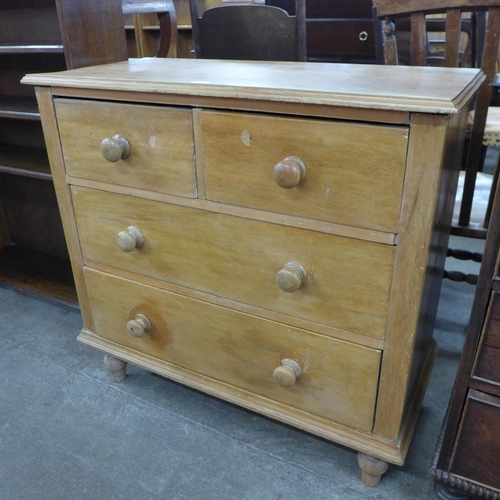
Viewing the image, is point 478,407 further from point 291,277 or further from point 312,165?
point 312,165

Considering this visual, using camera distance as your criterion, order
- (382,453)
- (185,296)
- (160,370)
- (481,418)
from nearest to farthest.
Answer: (481,418) < (382,453) < (185,296) < (160,370)

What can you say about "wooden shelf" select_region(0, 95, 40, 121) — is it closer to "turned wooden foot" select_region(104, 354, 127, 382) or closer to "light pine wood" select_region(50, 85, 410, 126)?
"light pine wood" select_region(50, 85, 410, 126)

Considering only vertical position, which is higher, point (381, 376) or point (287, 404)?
point (381, 376)

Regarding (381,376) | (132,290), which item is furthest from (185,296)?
(381,376)

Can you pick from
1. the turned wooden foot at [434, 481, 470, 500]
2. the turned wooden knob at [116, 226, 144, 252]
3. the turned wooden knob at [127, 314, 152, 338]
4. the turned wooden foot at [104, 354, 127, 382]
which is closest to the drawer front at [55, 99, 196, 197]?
the turned wooden knob at [116, 226, 144, 252]

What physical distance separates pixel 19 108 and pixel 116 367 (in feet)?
2.69

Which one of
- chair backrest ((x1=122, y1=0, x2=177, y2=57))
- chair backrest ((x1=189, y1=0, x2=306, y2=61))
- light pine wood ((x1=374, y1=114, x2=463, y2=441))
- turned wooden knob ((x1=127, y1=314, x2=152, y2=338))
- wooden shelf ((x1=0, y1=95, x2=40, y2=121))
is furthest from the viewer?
chair backrest ((x1=122, y1=0, x2=177, y2=57))

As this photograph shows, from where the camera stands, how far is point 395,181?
73 centimetres

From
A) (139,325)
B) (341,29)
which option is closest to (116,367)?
(139,325)

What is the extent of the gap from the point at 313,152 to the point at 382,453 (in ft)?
1.97

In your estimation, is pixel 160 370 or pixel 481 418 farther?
pixel 160 370

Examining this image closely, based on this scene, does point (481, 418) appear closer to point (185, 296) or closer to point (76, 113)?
point (185, 296)

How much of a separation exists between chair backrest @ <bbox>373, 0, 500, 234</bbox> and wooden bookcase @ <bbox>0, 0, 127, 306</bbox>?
73 cm

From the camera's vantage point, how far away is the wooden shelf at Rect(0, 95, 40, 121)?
1.37 metres
